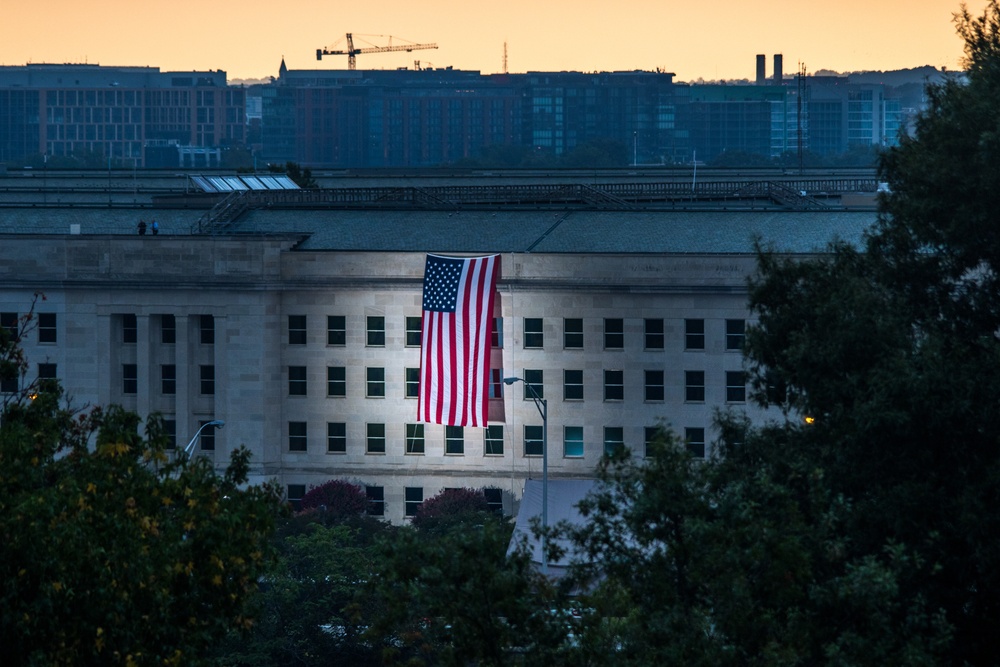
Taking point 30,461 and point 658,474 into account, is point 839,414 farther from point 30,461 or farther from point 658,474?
point 30,461

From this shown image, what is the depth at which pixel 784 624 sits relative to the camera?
3075 cm

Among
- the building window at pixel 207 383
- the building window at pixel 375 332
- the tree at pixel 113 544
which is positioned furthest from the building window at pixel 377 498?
the tree at pixel 113 544

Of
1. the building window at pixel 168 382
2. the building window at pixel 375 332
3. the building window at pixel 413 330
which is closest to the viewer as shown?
the building window at pixel 413 330

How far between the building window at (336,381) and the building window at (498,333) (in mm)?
6679

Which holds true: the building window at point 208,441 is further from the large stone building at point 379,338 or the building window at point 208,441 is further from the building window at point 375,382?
the building window at point 375,382

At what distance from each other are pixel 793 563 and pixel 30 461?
11.3m

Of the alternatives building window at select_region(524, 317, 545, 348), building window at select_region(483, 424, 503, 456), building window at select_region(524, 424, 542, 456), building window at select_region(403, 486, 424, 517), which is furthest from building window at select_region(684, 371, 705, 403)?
building window at select_region(403, 486, 424, 517)

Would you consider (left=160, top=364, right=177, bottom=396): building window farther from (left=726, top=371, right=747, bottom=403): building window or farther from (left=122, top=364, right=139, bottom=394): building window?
(left=726, top=371, right=747, bottom=403): building window

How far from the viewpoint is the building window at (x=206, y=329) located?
90.7 metres

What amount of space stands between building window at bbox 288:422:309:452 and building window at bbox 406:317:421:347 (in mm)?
5847

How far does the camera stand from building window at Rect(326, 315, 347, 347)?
292 ft

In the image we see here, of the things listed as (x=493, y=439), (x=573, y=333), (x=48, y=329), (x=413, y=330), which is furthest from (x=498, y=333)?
(x=48, y=329)

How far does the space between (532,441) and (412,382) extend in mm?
5435

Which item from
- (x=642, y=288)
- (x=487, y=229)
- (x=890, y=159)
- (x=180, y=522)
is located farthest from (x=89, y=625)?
(x=487, y=229)
